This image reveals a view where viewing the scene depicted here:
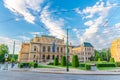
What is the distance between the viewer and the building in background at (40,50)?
9350cm

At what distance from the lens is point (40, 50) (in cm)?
9631

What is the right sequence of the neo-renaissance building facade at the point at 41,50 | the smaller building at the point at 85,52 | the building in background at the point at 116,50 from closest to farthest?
the building in background at the point at 116,50
the neo-renaissance building facade at the point at 41,50
the smaller building at the point at 85,52

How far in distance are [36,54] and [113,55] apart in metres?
40.1

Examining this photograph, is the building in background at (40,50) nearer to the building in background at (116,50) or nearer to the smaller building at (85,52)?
the smaller building at (85,52)

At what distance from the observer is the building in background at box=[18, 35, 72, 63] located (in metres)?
93.5

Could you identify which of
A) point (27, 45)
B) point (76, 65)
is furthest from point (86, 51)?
point (76, 65)

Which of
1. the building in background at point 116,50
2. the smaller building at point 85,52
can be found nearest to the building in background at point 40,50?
the smaller building at point 85,52

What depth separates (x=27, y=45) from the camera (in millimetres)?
100188

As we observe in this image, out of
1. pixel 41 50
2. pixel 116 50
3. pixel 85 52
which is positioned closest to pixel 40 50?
pixel 41 50

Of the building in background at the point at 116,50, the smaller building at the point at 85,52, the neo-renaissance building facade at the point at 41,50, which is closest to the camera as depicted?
the building in background at the point at 116,50

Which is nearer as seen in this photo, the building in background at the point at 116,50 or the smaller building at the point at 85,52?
the building in background at the point at 116,50

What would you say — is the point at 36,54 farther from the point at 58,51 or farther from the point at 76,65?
the point at 76,65

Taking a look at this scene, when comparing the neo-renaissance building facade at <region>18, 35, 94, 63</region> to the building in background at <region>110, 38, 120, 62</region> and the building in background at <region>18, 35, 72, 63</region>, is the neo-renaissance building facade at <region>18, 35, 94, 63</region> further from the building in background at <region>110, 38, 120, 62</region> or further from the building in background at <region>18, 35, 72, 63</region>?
the building in background at <region>110, 38, 120, 62</region>

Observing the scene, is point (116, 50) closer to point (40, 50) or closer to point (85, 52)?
point (85, 52)
